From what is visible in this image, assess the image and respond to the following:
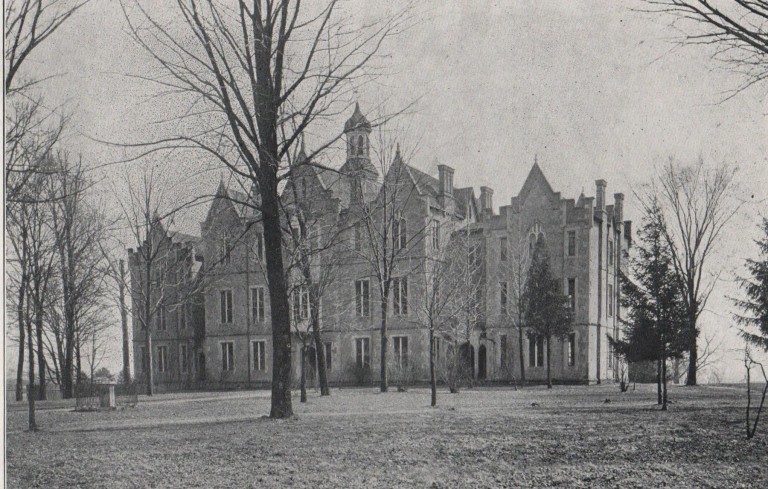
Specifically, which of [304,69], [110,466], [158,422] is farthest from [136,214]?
[110,466]

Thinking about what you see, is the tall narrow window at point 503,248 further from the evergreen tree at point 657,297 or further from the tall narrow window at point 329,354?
the tall narrow window at point 329,354

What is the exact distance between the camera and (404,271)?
21250 mm

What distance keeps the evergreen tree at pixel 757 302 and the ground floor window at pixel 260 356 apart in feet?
81.8

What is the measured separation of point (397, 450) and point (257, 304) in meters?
24.0

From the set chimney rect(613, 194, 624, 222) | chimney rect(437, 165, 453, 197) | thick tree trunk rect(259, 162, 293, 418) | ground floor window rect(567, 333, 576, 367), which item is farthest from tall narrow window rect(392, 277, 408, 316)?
thick tree trunk rect(259, 162, 293, 418)

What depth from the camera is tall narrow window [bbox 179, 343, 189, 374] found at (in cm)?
3391

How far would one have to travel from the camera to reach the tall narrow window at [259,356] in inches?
1220

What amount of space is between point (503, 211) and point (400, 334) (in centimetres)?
803

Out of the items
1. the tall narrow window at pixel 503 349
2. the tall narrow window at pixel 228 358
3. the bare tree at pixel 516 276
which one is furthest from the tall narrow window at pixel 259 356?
the bare tree at pixel 516 276

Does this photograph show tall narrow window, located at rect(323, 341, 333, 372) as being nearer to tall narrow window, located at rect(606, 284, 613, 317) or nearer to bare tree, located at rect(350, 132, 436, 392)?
bare tree, located at rect(350, 132, 436, 392)

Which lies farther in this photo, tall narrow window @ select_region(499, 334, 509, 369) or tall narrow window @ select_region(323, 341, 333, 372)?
tall narrow window @ select_region(323, 341, 333, 372)

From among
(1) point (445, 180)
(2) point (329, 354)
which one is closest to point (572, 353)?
(2) point (329, 354)

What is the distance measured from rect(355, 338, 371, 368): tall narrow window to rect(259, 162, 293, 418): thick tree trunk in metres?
17.9

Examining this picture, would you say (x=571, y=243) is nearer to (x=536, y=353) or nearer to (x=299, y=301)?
(x=536, y=353)
